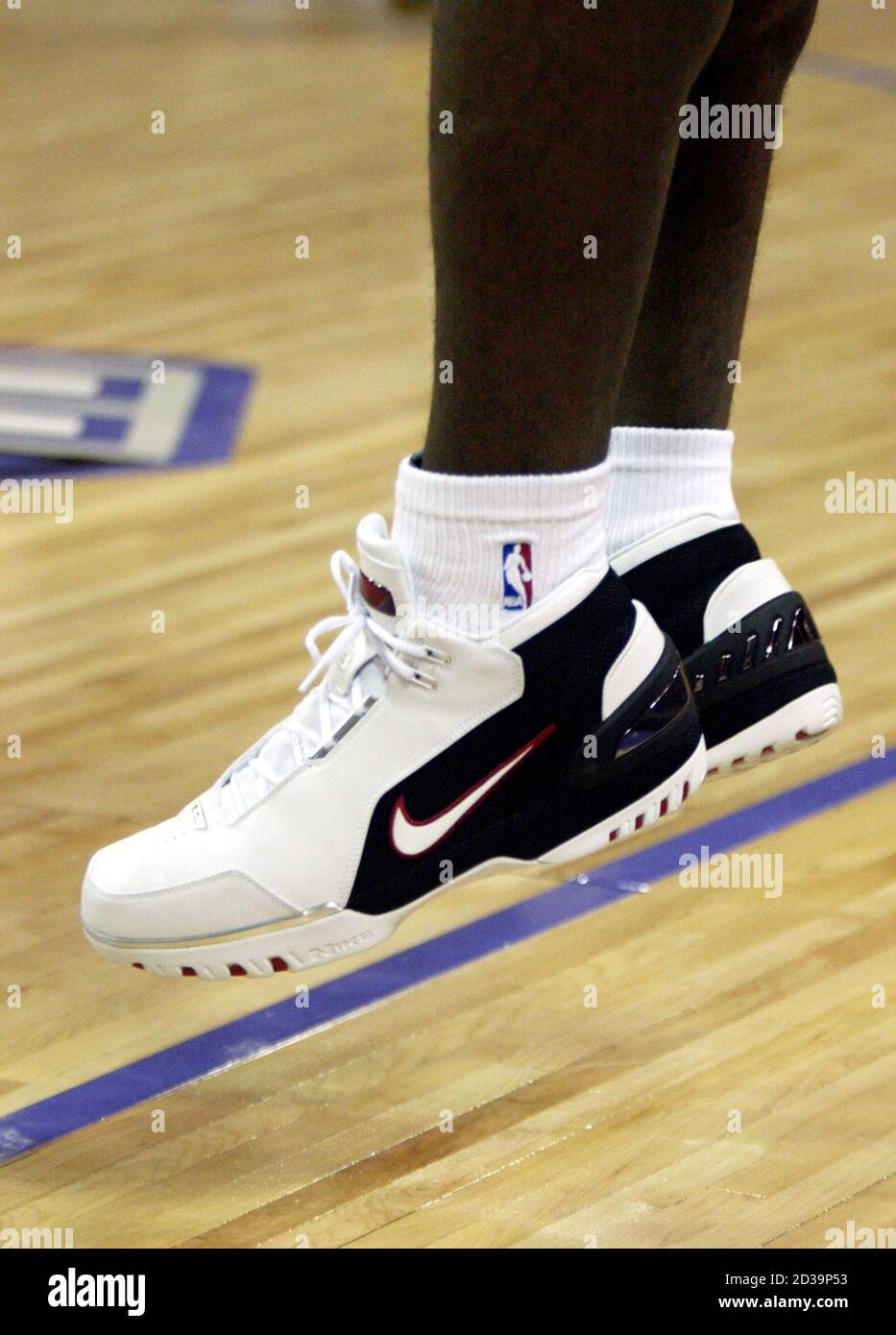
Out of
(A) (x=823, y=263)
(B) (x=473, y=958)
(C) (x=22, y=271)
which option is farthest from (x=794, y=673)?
(C) (x=22, y=271)

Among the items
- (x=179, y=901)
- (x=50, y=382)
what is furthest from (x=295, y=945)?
(x=50, y=382)

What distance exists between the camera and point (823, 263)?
2.86m

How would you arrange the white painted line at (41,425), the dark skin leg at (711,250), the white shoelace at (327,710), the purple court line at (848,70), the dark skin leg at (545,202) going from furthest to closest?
1. the purple court line at (848,70)
2. the white painted line at (41,425)
3. the dark skin leg at (711,250)
4. the white shoelace at (327,710)
5. the dark skin leg at (545,202)

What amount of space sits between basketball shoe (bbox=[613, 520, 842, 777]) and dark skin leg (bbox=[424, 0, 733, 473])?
0.19 meters

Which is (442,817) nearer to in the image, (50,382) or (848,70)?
(50,382)

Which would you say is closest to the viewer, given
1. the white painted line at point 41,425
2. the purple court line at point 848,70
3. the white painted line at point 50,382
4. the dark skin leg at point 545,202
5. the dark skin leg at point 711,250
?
the dark skin leg at point 545,202

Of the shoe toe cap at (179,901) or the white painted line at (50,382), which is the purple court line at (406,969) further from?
the white painted line at (50,382)

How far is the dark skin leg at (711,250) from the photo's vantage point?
104cm

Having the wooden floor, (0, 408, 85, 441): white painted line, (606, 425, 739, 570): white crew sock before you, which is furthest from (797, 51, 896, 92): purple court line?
(606, 425, 739, 570): white crew sock

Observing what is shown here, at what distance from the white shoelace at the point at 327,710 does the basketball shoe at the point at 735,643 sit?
191mm

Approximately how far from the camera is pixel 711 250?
1.07 m

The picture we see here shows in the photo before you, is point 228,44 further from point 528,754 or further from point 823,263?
point 528,754

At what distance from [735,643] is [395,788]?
0.25 meters

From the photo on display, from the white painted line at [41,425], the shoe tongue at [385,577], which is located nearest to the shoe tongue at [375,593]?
the shoe tongue at [385,577]
